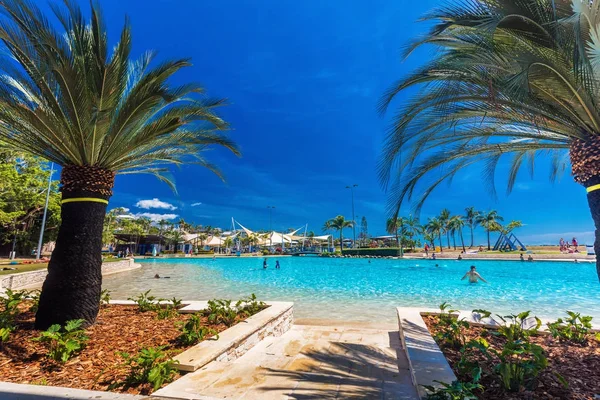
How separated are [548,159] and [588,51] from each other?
4324 mm

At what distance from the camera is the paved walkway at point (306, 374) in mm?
2760

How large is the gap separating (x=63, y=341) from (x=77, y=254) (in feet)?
4.45

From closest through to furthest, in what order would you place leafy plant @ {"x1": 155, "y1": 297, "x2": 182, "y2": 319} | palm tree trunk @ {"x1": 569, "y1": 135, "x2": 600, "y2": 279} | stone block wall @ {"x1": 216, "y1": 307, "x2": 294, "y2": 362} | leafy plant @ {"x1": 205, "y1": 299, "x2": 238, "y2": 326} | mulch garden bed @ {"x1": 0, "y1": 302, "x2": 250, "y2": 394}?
mulch garden bed @ {"x1": 0, "y1": 302, "x2": 250, "y2": 394} → palm tree trunk @ {"x1": 569, "y1": 135, "x2": 600, "y2": 279} → stone block wall @ {"x1": 216, "y1": 307, "x2": 294, "y2": 362} → leafy plant @ {"x1": 205, "y1": 299, "x2": 238, "y2": 326} → leafy plant @ {"x1": 155, "y1": 297, "x2": 182, "y2": 319}

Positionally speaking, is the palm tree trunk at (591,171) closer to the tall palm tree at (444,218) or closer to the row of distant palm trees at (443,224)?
the row of distant palm trees at (443,224)

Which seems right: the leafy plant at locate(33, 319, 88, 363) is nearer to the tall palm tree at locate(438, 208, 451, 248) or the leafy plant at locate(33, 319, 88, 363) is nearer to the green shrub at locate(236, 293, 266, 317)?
the green shrub at locate(236, 293, 266, 317)

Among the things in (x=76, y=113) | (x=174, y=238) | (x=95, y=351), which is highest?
(x=76, y=113)

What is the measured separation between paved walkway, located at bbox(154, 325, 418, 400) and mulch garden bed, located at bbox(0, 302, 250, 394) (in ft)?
1.58

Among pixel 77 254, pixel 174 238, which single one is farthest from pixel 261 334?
pixel 174 238

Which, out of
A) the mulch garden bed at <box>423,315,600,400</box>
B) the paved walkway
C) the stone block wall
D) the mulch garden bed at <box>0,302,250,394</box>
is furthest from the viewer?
the stone block wall

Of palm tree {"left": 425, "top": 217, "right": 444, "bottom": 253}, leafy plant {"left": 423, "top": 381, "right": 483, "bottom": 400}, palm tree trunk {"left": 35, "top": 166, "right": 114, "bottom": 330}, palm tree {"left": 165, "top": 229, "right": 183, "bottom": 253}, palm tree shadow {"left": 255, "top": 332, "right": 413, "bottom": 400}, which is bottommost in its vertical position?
palm tree shadow {"left": 255, "top": 332, "right": 413, "bottom": 400}

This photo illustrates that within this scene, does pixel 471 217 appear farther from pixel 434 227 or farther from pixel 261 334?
pixel 261 334

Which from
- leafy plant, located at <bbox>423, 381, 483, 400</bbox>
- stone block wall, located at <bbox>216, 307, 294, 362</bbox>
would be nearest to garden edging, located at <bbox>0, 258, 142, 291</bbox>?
stone block wall, located at <bbox>216, 307, 294, 362</bbox>

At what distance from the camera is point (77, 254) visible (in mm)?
4414

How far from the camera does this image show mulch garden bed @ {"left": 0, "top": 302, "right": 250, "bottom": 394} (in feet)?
9.70
